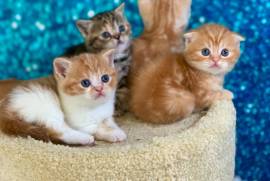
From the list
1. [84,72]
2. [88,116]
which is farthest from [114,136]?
[84,72]

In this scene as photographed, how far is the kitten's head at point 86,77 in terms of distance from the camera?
5.02 feet

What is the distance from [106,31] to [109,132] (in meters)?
0.37

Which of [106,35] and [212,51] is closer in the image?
[212,51]

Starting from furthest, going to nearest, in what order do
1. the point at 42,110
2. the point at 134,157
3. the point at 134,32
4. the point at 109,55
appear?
the point at 134,32 < the point at 109,55 < the point at 42,110 < the point at 134,157

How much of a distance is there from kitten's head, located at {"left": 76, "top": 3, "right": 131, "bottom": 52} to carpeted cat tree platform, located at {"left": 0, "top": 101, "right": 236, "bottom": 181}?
0.38 meters

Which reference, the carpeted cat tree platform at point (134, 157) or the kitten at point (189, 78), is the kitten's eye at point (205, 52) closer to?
the kitten at point (189, 78)

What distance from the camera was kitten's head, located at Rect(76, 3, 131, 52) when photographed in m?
1.74

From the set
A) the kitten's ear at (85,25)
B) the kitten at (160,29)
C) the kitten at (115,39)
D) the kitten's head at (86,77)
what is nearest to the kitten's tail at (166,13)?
the kitten at (160,29)

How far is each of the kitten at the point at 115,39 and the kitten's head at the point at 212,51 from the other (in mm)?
237

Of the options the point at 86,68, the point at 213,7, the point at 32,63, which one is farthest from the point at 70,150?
the point at 213,7

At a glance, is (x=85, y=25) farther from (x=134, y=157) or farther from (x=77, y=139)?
(x=134, y=157)

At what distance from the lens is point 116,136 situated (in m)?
1.57

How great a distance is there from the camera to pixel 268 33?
2043 millimetres

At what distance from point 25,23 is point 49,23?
10 cm
